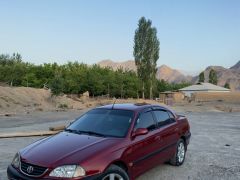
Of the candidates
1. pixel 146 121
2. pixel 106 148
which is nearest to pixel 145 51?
pixel 146 121

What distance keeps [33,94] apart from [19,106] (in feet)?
24.1

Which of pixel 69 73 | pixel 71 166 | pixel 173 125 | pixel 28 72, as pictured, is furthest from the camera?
pixel 69 73

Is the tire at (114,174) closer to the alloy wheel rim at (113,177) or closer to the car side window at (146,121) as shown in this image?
the alloy wheel rim at (113,177)

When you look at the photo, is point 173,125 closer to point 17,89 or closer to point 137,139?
point 137,139

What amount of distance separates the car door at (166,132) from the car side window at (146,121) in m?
0.21

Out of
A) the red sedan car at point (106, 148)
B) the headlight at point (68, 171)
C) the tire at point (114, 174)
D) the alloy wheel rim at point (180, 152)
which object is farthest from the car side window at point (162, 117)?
the headlight at point (68, 171)

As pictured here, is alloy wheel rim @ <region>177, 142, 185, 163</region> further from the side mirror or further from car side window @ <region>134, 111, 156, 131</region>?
the side mirror

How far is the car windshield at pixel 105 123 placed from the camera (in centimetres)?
630

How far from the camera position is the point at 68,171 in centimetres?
497

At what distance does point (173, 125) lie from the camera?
7930 mm

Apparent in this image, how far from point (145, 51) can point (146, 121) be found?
5734 centimetres

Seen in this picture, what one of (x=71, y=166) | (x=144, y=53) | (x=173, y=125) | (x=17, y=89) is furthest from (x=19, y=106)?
(x=144, y=53)

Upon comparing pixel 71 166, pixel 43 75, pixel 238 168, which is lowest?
pixel 238 168

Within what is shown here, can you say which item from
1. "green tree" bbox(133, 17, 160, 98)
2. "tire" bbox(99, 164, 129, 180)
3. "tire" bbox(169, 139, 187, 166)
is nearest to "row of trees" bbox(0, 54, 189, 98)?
"green tree" bbox(133, 17, 160, 98)
